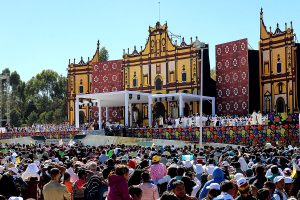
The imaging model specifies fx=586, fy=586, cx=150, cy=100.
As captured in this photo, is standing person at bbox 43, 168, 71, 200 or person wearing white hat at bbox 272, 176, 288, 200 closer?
person wearing white hat at bbox 272, 176, 288, 200

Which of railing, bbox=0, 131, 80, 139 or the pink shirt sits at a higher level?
the pink shirt

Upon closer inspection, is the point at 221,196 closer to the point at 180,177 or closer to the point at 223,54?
the point at 180,177

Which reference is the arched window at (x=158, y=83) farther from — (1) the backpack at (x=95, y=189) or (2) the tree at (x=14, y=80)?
(1) the backpack at (x=95, y=189)

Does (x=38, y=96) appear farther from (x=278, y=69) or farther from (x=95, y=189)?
(x=95, y=189)

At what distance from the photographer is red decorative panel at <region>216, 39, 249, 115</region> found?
4584cm

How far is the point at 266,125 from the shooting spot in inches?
1483

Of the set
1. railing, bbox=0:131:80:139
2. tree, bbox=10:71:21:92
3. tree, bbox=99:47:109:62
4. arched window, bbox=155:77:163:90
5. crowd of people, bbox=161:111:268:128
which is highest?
tree, bbox=99:47:109:62

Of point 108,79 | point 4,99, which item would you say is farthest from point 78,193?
point 4,99

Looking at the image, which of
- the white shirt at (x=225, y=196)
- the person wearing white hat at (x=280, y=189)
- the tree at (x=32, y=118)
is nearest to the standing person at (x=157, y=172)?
the person wearing white hat at (x=280, y=189)

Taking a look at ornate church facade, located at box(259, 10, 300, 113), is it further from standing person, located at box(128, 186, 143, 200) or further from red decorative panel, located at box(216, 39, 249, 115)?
standing person, located at box(128, 186, 143, 200)

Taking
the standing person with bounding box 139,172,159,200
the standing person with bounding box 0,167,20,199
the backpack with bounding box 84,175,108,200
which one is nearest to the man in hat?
the standing person with bounding box 139,172,159,200

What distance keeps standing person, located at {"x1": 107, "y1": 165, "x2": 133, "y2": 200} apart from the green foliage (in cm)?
6934

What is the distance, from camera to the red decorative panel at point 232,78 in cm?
4584

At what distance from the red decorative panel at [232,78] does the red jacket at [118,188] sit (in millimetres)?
37454
